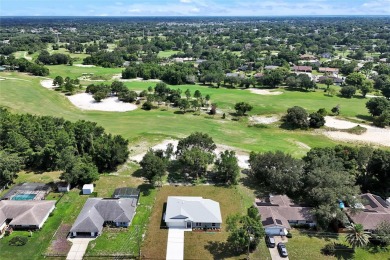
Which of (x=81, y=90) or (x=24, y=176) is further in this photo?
(x=81, y=90)

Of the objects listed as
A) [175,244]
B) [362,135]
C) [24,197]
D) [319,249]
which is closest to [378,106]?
[362,135]

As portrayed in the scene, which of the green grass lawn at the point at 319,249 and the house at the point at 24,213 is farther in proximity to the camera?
the house at the point at 24,213

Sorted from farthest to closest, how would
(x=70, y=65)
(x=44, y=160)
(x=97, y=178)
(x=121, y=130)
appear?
(x=70, y=65)
(x=121, y=130)
(x=44, y=160)
(x=97, y=178)

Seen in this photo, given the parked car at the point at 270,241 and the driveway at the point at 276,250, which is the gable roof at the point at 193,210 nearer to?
the parked car at the point at 270,241

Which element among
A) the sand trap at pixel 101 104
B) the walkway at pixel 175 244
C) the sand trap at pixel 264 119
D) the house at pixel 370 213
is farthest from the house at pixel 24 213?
the sand trap at pixel 264 119

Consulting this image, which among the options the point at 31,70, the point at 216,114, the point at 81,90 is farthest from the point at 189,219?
the point at 31,70

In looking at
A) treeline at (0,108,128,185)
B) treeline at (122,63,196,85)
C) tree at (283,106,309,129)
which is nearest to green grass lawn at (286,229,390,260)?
treeline at (0,108,128,185)

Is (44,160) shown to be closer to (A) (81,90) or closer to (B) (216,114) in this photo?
(B) (216,114)

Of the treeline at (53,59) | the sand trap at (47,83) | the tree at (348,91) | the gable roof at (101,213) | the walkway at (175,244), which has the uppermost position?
the treeline at (53,59)
